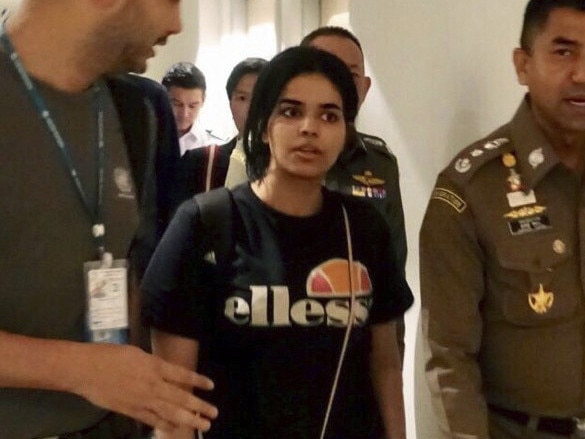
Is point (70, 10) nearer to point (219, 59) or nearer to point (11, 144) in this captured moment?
point (11, 144)

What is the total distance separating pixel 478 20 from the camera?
1945 mm

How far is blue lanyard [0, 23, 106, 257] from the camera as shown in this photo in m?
1.01

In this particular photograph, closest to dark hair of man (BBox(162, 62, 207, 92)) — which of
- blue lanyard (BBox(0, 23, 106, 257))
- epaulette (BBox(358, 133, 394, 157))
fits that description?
epaulette (BBox(358, 133, 394, 157))

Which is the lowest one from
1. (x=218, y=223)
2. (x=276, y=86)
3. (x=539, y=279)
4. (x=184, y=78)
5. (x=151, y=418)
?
(x=151, y=418)

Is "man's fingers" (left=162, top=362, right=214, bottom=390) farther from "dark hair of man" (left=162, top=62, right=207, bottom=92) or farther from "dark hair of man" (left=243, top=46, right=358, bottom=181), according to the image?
"dark hair of man" (left=162, top=62, right=207, bottom=92)

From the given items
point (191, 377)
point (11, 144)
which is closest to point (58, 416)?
point (191, 377)

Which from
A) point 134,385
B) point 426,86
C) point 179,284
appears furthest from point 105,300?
point 426,86

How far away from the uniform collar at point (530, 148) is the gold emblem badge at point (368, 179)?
20.1 inches

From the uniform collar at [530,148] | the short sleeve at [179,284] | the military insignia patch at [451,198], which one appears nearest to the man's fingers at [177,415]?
the short sleeve at [179,284]

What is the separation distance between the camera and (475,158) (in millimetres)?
1494

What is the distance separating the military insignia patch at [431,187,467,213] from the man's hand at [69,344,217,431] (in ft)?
2.30

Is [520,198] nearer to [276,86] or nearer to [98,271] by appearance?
[276,86]

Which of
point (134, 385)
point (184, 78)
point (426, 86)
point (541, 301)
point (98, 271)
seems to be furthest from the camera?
point (184, 78)

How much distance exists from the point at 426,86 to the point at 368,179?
345mm
